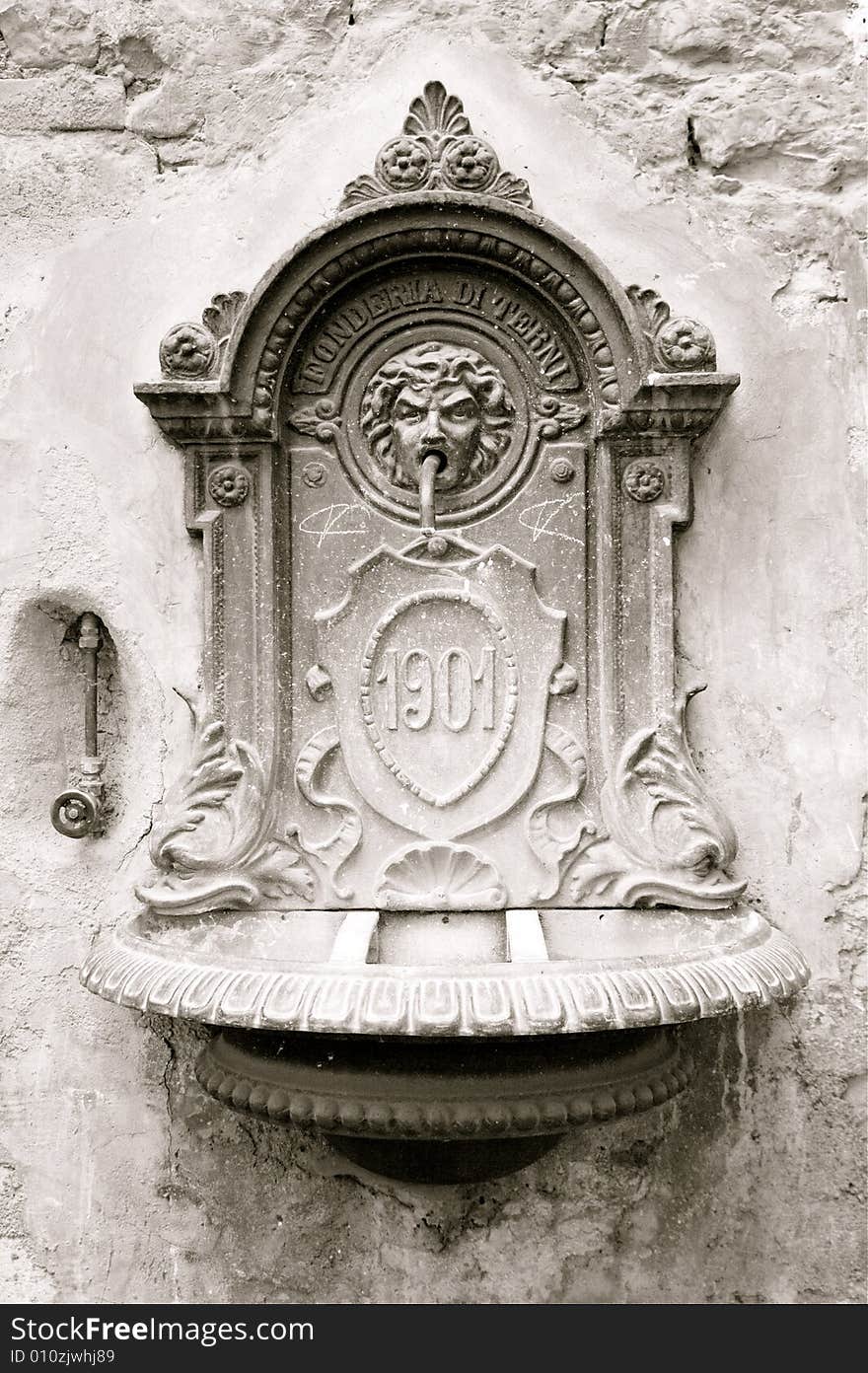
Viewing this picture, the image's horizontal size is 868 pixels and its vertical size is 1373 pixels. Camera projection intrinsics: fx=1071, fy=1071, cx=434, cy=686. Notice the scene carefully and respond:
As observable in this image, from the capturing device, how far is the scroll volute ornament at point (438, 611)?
2.11m

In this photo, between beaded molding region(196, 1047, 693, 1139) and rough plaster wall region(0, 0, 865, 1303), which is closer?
beaded molding region(196, 1047, 693, 1139)

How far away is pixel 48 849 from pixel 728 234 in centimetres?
196

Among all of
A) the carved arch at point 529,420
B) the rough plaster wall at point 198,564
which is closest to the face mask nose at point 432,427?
the carved arch at point 529,420

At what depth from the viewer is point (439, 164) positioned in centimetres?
213

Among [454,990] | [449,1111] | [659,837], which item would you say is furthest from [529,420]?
[449,1111]

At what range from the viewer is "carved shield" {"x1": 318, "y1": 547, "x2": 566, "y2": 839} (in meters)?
2.20

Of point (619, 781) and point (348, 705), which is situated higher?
point (348, 705)

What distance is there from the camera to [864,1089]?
2195mm

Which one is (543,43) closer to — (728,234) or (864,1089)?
(728,234)

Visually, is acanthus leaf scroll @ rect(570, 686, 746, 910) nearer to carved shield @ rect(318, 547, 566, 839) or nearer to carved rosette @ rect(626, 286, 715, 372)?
carved shield @ rect(318, 547, 566, 839)

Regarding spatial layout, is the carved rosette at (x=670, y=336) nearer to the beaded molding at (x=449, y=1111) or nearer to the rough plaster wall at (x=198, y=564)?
the rough plaster wall at (x=198, y=564)

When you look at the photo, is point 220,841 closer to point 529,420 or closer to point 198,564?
point 198,564

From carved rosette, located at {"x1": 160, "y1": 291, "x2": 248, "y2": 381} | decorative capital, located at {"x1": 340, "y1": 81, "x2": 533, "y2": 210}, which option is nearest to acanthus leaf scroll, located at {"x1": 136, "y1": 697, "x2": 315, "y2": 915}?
carved rosette, located at {"x1": 160, "y1": 291, "x2": 248, "y2": 381}

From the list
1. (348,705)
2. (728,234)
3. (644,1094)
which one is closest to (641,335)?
(728,234)
